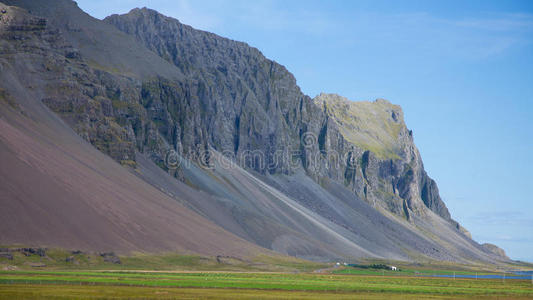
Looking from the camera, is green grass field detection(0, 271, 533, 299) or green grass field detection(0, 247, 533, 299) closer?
green grass field detection(0, 271, 533, 299)

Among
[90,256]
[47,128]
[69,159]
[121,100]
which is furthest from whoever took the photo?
[121,100]

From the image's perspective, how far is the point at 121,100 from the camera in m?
197

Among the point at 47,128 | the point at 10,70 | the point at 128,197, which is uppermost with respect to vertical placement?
the point at 10,70

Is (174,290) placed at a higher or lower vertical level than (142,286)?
higher

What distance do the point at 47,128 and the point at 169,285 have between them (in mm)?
79125

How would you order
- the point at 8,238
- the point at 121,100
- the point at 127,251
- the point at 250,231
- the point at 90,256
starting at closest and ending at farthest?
the point at 8,238 → the point at 90,256 → the point at 127,251 → the point at 250,231 → the point at 121,100

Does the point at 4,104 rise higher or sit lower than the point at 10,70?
lower

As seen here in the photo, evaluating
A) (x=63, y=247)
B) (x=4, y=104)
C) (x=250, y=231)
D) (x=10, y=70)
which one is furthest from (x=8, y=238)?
(x=250, y=231)

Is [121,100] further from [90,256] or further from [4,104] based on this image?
[90,256]

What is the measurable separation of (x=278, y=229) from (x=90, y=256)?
276 feet

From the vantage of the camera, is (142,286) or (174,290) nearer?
(174,290)

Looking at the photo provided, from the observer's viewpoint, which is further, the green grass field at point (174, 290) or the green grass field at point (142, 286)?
the green grass field at point (142, 286)

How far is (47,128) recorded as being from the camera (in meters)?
143

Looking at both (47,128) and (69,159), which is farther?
(47,128)
